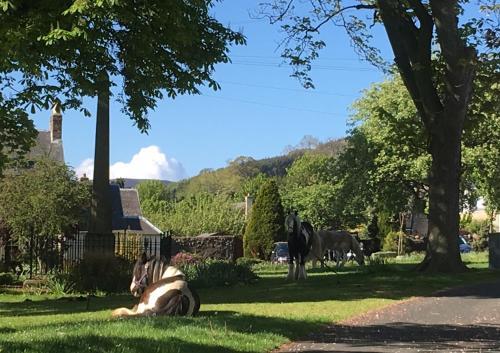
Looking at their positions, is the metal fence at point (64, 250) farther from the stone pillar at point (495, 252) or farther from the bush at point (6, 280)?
the stone pillar at point (495, 252)

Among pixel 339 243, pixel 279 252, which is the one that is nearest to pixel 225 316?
pixel 339 243

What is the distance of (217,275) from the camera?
65.3 ft

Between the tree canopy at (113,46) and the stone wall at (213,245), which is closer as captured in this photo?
the tree canopy at (113,46)

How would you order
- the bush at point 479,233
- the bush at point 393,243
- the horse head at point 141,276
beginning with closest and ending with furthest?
the horse head at point 141,276 < the bush at point 393,243 < the bush at point 479,233

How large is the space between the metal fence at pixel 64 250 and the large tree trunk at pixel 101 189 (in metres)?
0.07

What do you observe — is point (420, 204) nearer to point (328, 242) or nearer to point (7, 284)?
point (328, 242)

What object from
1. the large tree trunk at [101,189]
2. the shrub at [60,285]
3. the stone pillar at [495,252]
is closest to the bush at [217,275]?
the shrub at [60,285]

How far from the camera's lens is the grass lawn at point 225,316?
26.9 ft

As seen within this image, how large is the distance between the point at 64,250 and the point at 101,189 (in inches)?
135

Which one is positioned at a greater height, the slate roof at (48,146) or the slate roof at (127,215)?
the slate roof at (48,146)

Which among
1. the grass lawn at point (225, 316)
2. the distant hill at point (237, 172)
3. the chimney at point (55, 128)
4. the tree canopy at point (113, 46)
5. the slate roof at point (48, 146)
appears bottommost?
the grass lawn at point (225, 316)

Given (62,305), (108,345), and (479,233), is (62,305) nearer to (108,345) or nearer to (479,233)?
(108,345)

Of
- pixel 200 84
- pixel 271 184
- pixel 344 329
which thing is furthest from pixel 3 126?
pixel 271 184

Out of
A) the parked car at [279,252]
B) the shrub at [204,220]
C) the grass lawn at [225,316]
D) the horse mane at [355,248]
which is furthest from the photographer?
the shrub at [204,220]
